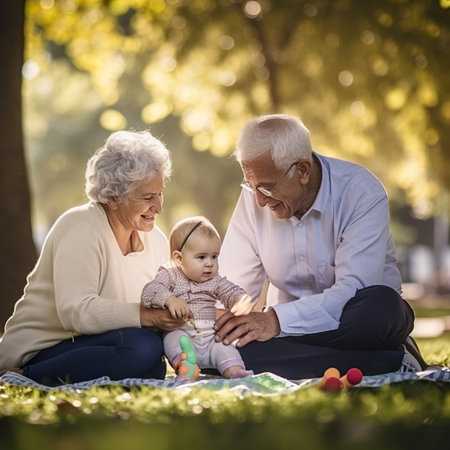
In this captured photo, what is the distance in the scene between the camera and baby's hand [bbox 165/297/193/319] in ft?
16.1

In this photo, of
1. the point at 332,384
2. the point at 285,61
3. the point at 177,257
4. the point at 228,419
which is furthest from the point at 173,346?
the point at 285,61

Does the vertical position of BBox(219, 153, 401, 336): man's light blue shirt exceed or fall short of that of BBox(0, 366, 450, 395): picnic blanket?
it exceeds it

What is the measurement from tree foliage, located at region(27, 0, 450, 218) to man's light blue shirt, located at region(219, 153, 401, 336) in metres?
6.62

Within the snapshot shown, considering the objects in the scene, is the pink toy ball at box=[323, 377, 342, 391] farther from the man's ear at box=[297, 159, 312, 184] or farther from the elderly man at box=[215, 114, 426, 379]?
the man's ear at box=[297, 159, 312, 184]

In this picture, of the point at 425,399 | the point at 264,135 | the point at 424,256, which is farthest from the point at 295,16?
the point at 424,256

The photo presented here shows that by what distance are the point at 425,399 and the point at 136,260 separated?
218 cm

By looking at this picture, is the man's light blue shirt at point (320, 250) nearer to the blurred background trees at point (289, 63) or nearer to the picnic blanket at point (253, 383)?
the picnic blanket at point (253, 383)

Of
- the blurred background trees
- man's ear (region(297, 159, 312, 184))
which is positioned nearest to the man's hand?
man's ear (region(297, 159, 312, 184))

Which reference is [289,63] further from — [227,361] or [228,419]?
[228,419]

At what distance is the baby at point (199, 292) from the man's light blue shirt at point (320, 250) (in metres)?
0.34

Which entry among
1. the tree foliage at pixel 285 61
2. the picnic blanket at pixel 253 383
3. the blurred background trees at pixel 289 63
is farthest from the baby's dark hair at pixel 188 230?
the tree foliage at pixel 285 61

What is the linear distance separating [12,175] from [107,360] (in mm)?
3589

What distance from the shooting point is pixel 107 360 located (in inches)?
198

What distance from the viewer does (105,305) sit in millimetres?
5051
